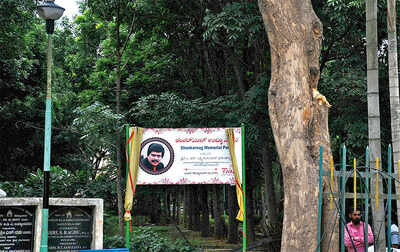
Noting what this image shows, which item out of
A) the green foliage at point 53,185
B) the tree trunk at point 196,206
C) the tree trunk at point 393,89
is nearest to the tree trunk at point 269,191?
the green foliage at point 53,185

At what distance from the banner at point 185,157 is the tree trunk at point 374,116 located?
3807mm

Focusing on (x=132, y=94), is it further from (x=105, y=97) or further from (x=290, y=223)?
(x=290, y=223)

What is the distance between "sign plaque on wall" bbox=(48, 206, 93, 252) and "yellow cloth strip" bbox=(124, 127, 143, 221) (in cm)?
116

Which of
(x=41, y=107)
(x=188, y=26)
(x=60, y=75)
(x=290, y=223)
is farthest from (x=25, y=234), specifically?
(x=41, y=107)

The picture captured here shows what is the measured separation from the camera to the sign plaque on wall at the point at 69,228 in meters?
10.3

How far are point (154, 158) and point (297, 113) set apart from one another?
3395mm

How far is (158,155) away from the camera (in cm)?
1190

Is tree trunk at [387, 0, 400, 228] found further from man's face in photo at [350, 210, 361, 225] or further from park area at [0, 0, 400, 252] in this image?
man's face in photo at [350, 210, 361, 225]

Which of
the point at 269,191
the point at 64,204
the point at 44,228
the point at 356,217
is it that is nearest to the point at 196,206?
A: the point at 269,191

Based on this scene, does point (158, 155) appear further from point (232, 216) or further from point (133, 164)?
point (232, 216)

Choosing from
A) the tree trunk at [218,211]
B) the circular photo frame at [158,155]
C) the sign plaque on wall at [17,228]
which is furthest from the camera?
the tree trunk at [218,211]

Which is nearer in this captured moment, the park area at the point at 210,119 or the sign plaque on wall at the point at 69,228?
the park area at the point at 210,119

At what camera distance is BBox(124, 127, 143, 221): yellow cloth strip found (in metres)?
11.6

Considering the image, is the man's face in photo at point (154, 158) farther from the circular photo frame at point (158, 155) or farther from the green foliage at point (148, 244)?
the green foliage at point (148, 244)
